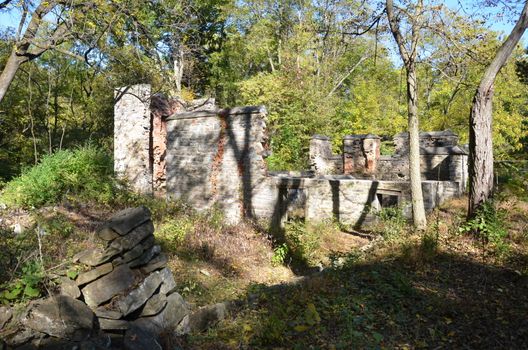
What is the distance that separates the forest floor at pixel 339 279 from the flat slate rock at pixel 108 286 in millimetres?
464

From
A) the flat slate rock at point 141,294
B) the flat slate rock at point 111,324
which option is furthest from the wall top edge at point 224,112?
the flat slate rock at point 111,324

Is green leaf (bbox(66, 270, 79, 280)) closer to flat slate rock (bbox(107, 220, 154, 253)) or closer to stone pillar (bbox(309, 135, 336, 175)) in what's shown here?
flat slate rock (bbox(107, 220, 154, 253))

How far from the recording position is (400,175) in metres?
17.1

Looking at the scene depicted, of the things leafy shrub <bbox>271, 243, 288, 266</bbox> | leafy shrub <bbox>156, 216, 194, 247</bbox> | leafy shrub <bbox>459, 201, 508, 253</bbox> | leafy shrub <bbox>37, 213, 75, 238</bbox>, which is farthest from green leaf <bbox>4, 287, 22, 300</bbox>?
leafy shrub <bbox>459, 201, 508, 253</bbox>

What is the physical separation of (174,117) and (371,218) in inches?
259

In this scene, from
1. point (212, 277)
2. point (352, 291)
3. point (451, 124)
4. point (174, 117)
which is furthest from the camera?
point (451, 124)

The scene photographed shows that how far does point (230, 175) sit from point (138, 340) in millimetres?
6880

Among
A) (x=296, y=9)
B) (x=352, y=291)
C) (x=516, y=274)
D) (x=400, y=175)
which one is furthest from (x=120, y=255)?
(x=296, y=9)

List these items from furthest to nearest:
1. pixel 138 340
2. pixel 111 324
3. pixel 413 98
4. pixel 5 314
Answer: pixel 413 98
pixel 111 324
pixel 138 340
pixel 5 314

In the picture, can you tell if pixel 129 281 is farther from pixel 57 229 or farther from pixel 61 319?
pixel 57 229

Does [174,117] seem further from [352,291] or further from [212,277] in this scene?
[352,291]

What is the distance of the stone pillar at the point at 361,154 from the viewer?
17.8 meters

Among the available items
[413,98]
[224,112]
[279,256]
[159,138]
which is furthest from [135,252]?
[159,138]

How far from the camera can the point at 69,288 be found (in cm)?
432
